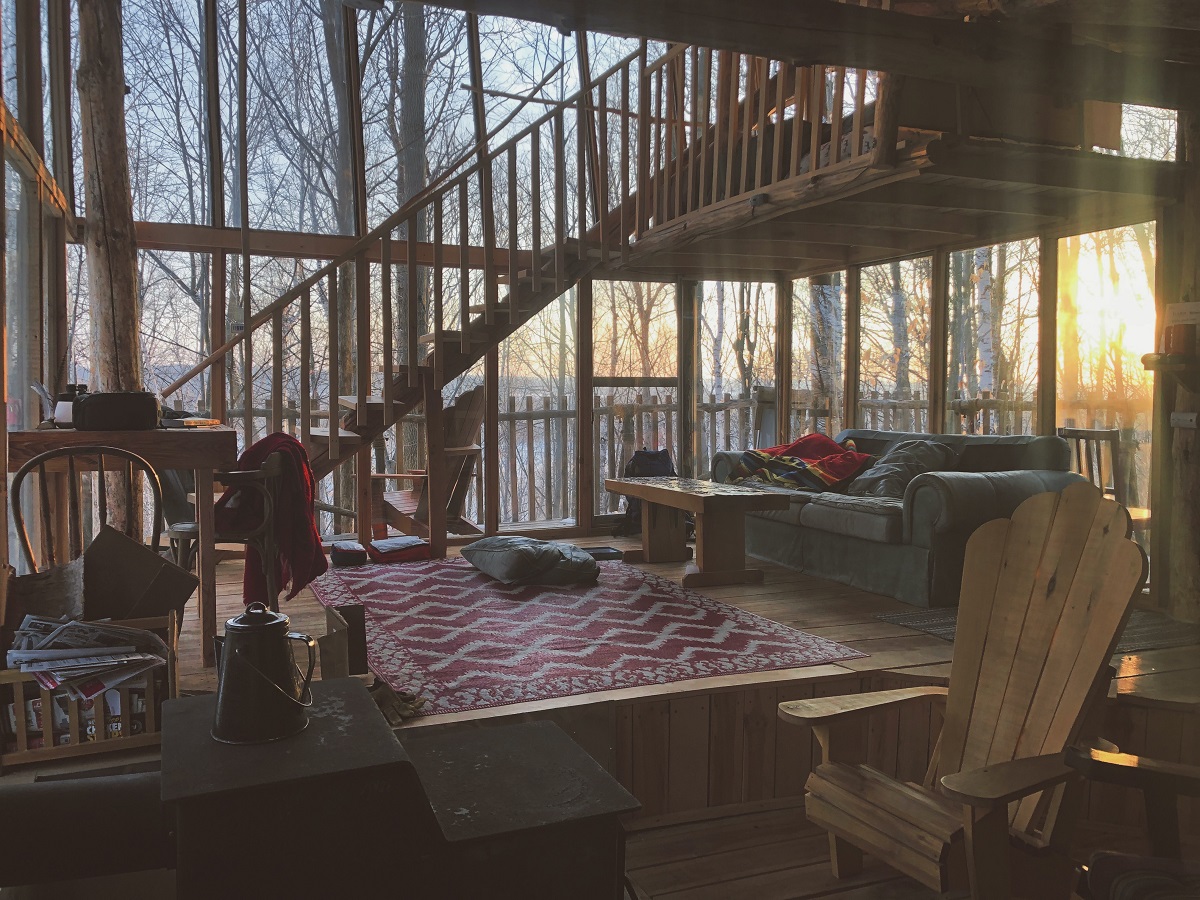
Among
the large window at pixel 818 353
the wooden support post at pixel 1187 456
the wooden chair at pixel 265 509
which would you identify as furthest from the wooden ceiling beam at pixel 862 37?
the large window at pixel 818 353

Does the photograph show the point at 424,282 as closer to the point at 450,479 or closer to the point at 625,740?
the point at 450,479

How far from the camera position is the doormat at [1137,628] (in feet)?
12.6

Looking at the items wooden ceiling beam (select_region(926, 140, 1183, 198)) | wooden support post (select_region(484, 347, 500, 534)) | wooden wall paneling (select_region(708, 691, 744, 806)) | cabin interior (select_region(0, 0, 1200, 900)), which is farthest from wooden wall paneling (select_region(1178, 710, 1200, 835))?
wooden support post (select_region(484, 347, 500, 534))

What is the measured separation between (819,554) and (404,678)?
2787mm

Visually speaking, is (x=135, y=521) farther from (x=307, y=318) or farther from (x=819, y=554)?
(x=819, y=554)

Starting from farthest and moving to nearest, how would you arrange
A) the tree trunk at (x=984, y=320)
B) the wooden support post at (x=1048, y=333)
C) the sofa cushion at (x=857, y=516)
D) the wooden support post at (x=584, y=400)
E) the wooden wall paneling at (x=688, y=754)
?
the wooden support post at (x=584, y=400)
the tree trunk at (x=984, y=320)
the wooden support post at (x=1048, y=333)
the sofa cushion at (x=857, y=516)
the wooden wall paneling at (x=688, y=754)

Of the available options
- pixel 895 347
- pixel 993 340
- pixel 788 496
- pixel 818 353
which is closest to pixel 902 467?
pixel 788 496

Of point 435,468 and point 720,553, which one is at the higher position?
point 435,468

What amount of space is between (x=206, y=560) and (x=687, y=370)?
4.51m

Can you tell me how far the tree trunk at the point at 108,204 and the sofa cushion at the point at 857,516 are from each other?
3.58m

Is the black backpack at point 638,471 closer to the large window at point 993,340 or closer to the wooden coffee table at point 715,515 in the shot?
the wooden coffee table at point 715,515

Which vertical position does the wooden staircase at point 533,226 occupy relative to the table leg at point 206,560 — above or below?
above

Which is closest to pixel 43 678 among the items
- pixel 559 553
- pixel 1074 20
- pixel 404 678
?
pixel 404 678

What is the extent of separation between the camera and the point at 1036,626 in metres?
2.40
